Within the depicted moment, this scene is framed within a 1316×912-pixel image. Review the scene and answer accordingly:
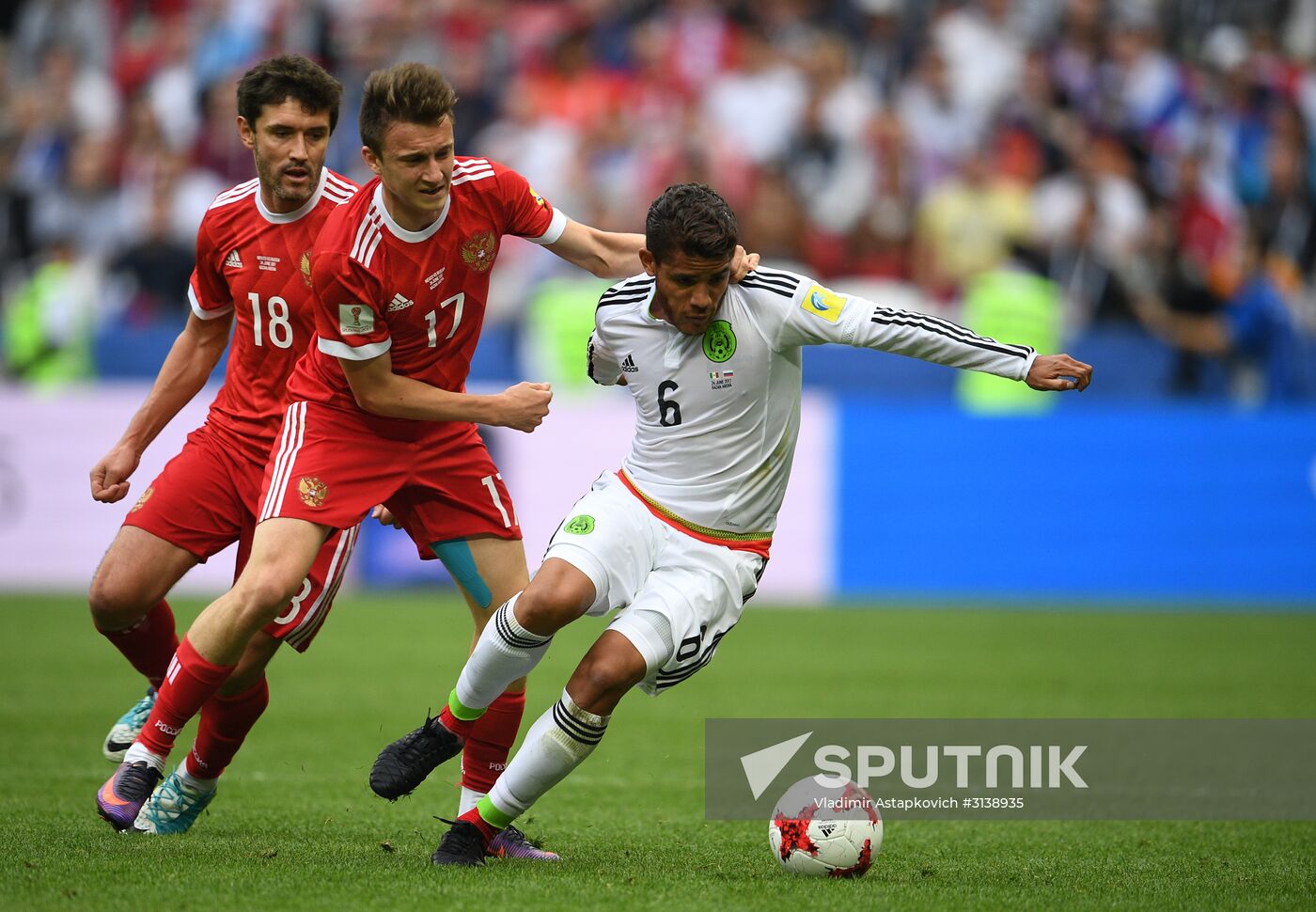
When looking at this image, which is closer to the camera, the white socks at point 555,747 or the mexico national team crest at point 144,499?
the white socks at point 555,747

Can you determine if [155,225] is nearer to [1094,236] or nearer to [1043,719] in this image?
[1094,236]

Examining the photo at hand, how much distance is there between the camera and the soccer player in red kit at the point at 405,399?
5.70 meters

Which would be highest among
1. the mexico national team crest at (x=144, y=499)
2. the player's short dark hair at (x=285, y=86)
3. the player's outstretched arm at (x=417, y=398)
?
the player's short dark hair at (x=285, y=86)

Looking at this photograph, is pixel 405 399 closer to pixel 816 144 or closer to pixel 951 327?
pixel 951 327

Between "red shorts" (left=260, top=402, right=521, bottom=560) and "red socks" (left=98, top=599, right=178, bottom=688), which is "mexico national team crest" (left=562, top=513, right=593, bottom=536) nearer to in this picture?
"red shorts" (left=260, top=402, right=521, bottom=560)

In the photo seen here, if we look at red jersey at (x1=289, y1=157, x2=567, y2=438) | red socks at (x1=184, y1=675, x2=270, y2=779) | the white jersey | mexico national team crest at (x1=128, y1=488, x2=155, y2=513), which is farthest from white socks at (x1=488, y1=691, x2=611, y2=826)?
mexico national team crest at (x1=128, y1=488, x2=155, y2=513)

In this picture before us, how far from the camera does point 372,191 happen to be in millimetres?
5883

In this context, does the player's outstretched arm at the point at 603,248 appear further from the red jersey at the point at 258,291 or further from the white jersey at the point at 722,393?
the red jersey at the point at 258,291

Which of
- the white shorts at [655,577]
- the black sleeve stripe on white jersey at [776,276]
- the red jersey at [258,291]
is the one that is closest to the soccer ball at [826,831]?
the white shorts at [655,577]

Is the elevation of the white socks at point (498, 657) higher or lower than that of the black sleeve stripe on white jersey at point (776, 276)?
lower

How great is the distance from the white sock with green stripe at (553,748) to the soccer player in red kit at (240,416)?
1119 millimetres

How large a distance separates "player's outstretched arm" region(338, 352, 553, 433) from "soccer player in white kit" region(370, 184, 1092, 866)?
0.38 metres

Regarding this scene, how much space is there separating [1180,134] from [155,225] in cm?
1011

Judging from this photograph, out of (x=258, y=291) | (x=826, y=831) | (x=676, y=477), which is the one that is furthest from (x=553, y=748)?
(x=258, y=291)
